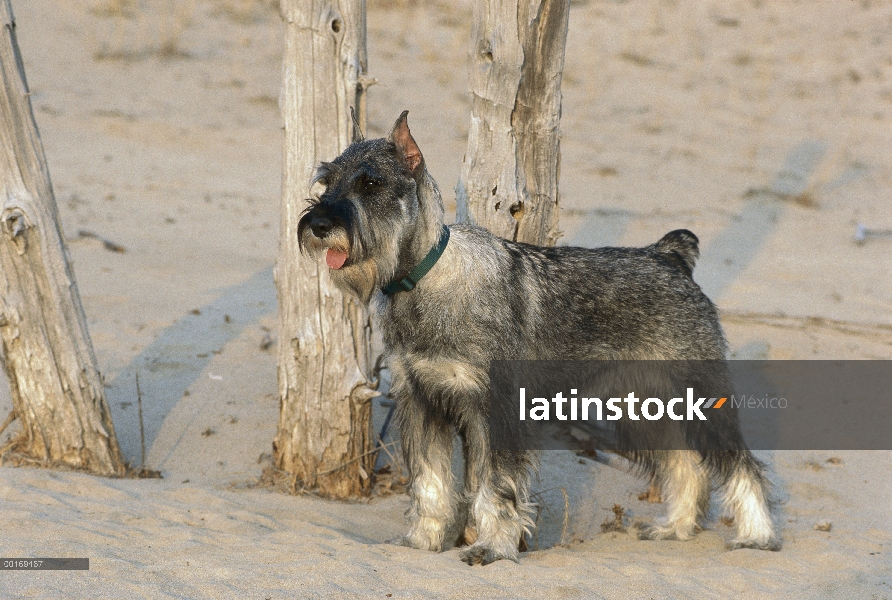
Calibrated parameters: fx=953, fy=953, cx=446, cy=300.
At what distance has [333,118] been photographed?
6.18 metres

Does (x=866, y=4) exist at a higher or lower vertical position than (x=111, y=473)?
higher

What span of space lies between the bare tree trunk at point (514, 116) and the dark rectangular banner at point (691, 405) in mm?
1317

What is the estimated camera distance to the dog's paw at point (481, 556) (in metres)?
5.25

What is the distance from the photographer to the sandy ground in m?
5.23

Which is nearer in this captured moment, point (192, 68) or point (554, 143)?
point (554, 143)

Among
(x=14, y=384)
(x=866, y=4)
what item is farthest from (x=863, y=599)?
(x=866, y=4)

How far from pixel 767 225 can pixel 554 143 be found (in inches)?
322

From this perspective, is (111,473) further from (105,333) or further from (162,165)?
(162,165)

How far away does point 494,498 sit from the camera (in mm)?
5254

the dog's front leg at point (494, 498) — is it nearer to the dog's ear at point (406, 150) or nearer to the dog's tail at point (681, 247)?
the dog's ear at point (406, 150)

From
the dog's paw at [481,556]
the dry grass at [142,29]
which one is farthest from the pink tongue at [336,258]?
the dry grass at [142,29]

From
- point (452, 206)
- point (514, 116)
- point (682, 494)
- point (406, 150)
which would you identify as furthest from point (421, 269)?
point (452, 206)

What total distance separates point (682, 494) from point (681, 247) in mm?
1655

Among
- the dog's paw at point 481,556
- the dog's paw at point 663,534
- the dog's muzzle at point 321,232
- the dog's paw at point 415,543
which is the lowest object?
the dog's paw at point 663,534
